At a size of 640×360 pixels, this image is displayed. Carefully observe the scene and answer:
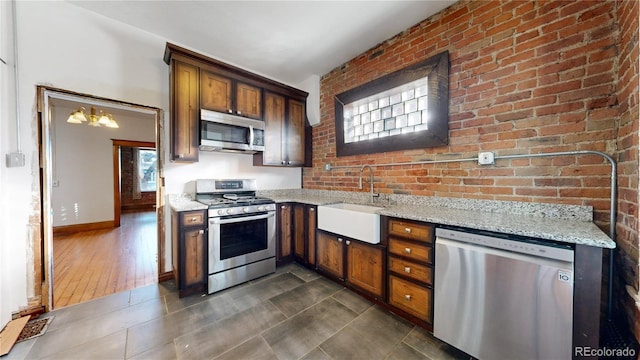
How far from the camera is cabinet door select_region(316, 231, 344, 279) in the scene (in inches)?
90.8

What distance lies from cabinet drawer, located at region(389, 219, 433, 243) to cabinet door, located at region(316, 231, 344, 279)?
0.66 meters

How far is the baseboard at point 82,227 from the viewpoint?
4.38 metres

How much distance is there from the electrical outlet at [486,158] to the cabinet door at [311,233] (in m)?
1.72

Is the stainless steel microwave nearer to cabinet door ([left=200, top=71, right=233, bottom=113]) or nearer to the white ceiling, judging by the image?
cabinet door ([left=200, top=71, right=233, bottom=113])

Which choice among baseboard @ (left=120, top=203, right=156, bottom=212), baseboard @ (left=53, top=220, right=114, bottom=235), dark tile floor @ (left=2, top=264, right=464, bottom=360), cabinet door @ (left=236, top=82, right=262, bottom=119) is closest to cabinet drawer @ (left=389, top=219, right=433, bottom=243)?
dark tile floor @ (left=2, top=264, right=464, bottom=360)

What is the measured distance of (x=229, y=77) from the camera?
2.63m

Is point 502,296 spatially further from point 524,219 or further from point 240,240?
point 240,240

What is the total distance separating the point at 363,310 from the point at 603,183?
192 centimetres

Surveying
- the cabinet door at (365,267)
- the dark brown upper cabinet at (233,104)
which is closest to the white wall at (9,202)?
the dark brown upper cabinet at (233,104)

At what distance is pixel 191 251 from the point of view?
215 centimetres

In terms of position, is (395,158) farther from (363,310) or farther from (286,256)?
(286,256)

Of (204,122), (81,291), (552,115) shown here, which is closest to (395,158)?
(552,115)

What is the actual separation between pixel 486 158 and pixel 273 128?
248 cm

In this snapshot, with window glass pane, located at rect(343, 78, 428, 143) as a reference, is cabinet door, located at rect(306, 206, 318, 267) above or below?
below
